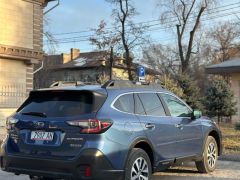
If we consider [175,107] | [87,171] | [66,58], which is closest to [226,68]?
[175,107]

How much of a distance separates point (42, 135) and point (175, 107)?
9.09 ft

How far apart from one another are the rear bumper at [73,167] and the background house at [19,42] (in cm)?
1792

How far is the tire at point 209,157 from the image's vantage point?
30.9 ft

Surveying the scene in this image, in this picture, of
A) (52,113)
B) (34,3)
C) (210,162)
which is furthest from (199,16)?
(52,113)

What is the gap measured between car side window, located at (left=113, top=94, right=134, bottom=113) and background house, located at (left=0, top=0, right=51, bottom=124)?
1767 centimetres

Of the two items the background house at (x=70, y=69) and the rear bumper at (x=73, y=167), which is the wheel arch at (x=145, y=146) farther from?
the background house at (x=70, y=69)

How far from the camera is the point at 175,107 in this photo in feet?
28.7

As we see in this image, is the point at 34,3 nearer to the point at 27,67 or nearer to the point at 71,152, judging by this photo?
the point at 27,67

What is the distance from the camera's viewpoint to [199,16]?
44.9m

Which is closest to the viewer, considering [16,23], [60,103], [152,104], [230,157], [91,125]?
[91,125]

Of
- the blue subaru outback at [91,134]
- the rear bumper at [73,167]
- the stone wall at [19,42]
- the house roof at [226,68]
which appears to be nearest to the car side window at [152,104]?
the blue subaru outback at [91,134]

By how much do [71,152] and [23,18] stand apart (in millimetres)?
21407

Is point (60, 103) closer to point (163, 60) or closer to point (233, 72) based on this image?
point (233, 72)

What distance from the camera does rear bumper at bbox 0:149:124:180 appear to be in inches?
259
